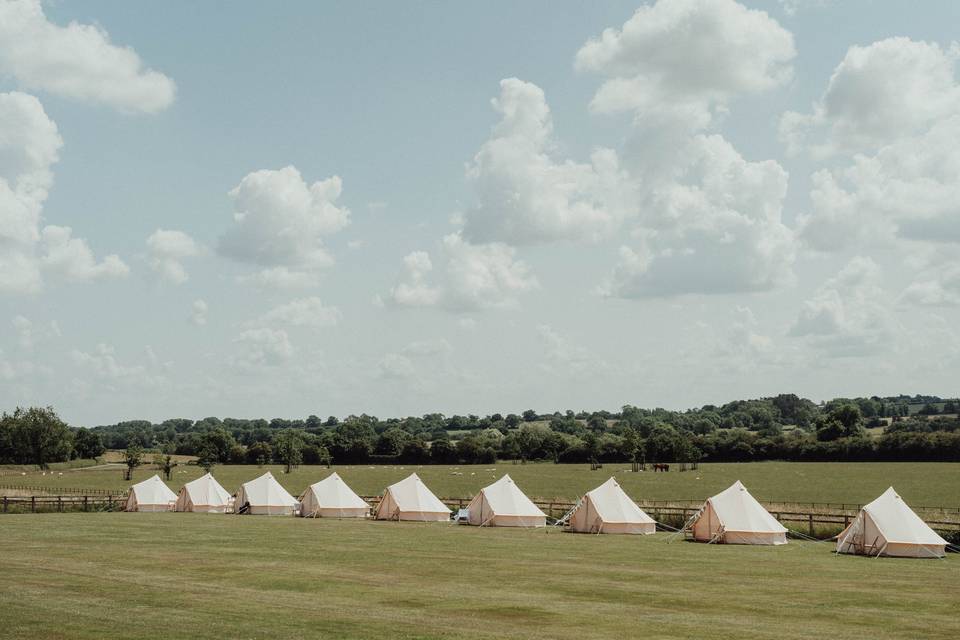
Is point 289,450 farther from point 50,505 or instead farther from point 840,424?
point 840,424

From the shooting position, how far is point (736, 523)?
40625 mm

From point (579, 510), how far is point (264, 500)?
2271 cm

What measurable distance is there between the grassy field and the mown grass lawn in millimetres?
51434

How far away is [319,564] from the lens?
29.3 meters

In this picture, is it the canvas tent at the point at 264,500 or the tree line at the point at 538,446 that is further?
the tree line at the point at 538,446

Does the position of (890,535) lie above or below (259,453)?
above

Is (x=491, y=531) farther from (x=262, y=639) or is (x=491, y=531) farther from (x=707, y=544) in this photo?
(x=262, y=639)

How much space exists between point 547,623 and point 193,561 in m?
14.8

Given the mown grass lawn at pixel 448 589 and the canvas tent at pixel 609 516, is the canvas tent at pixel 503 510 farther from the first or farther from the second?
the mown grass lawn at pixel 448 589

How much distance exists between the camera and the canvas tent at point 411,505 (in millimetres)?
53562

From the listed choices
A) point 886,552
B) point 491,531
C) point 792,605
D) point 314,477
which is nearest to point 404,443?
point 314,477

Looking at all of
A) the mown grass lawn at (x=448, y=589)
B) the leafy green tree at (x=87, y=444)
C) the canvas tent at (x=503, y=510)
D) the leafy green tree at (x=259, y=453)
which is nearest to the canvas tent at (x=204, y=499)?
the canvas tent at (x=503, y=510)

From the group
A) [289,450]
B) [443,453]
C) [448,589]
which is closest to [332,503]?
[448,589]

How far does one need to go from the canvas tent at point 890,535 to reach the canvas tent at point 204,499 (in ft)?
132
